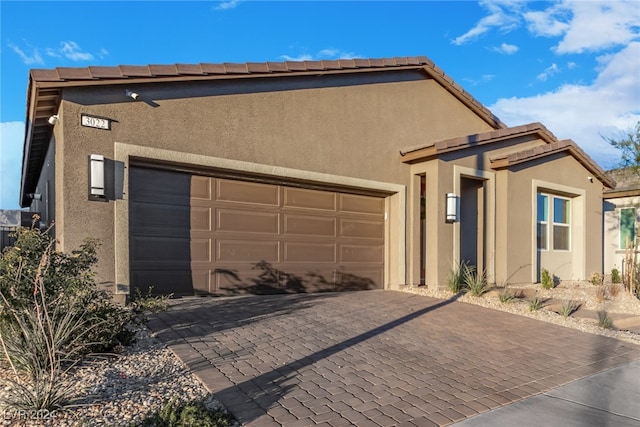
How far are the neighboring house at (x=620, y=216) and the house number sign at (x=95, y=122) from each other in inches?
679

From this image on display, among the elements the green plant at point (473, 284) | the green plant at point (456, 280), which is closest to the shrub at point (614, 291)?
the green plant at point (473, 284)

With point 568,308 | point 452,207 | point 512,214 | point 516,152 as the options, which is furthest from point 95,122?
point 516,152

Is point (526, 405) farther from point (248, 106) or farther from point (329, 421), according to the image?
point (248, 106)

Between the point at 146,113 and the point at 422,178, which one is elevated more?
the point at 146,113

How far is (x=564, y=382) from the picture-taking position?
18.1 ft

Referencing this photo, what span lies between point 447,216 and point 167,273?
6.86 m

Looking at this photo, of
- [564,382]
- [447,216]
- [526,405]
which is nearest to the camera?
[526,405]

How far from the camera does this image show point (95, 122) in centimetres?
773

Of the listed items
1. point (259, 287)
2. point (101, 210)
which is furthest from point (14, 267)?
point (259, 287)

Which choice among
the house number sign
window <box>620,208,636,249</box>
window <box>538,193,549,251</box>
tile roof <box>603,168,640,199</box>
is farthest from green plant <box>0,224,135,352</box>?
window <box>620,208,636,249</box>

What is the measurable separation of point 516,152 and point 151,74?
32.6 feet

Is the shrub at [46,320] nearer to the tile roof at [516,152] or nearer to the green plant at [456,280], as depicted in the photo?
the green plant at [456,280]

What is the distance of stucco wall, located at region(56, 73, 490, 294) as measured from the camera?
300 inches

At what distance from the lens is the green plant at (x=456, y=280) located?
36.3 feet
